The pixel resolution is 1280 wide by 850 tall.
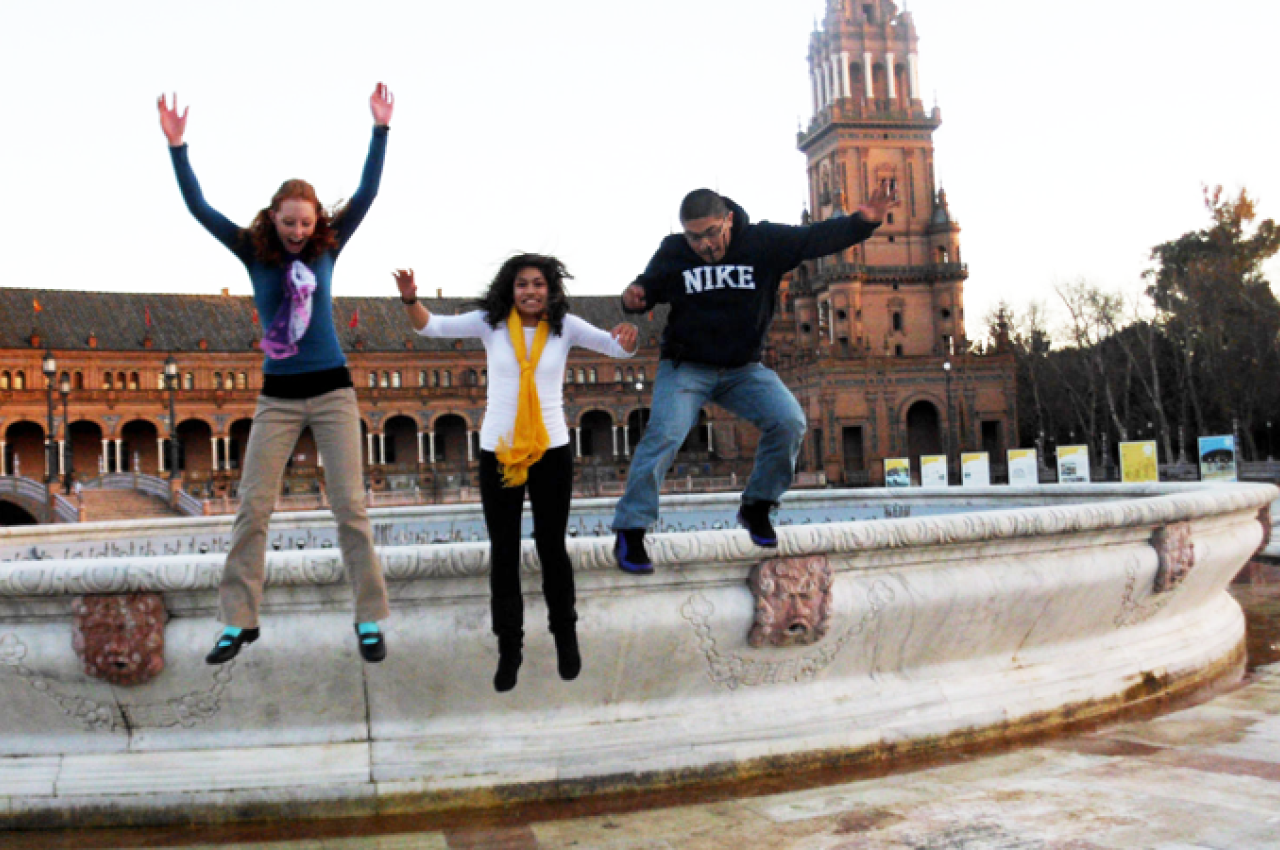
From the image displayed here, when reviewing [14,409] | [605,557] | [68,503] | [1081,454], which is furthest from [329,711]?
[14,409]

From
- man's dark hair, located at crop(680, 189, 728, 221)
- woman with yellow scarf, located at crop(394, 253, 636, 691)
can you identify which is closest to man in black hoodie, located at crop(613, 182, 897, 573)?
man's dark hair, located at crop(680, 189, 728, 221)

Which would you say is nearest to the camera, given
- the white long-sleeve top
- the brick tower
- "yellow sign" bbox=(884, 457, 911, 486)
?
the white long-sleeve top

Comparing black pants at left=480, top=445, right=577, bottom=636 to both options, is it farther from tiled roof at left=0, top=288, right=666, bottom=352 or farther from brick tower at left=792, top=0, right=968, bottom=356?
tiled roof at left=0, top=288, right=666, bottom=352

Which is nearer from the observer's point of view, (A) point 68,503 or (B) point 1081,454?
(B) point 1081,454

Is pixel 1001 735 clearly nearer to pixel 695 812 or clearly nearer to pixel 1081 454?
pixel 695 812

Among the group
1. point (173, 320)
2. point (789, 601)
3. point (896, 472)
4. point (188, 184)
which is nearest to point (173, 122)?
point (188, 184)

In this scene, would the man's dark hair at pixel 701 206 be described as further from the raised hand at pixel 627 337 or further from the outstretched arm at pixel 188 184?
the outstretched arm at pixel 188 184

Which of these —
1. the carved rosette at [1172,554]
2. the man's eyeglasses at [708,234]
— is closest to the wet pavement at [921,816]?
the carved rosette at [1172,554]

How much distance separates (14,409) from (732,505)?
6451 centimetres

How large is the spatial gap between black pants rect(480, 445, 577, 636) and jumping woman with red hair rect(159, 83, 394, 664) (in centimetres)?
43

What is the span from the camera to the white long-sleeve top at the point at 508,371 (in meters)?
4.11

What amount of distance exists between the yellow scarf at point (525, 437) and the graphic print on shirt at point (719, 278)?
2.57 feet

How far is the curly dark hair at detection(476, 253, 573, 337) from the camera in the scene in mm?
4293

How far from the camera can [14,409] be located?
212 ft
